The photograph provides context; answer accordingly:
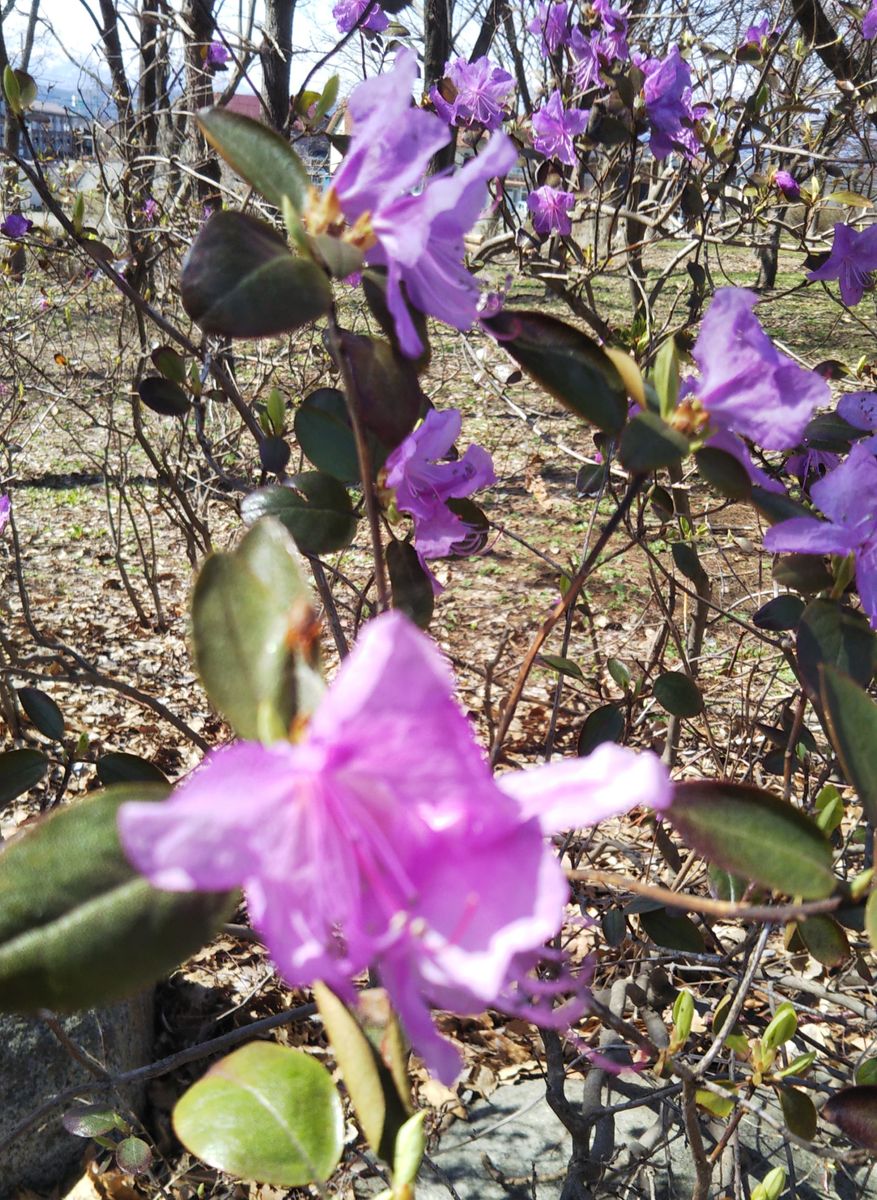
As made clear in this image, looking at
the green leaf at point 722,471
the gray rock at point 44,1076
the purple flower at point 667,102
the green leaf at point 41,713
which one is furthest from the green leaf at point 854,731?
the purple flower at point 667,102

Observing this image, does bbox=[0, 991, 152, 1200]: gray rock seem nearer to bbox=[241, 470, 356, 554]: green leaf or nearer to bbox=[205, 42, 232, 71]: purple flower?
bbox=[241, 470, 356, 554]: green leaf

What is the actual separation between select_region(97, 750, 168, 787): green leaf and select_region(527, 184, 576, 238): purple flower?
7.33ft

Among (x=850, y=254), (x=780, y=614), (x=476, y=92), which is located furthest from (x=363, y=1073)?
(x=476, y=92)

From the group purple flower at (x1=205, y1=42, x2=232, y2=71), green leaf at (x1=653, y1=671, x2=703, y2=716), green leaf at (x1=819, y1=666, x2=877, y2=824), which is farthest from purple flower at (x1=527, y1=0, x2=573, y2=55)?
green leaf at (x1=819, y1=666, x2=877, y2=824)

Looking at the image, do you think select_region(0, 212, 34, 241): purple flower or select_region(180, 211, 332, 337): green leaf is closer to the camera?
select_region(180, 211, 332, 337): green leaf

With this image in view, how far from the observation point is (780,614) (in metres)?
1.05

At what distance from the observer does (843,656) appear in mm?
780

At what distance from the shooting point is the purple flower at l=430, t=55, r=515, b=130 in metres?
2.95

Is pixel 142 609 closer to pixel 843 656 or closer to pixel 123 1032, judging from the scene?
pixel 123 1032

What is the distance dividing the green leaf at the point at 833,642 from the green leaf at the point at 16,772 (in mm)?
A: 683

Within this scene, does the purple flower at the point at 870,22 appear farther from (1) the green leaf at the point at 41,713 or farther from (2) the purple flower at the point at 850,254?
(1) the green leaf at the point at 41,713

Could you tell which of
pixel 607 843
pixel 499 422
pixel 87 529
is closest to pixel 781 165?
pixel 607 843

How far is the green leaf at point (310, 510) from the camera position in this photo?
33.7 inches

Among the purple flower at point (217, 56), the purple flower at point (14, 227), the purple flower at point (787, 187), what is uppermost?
the purple flower at point (217, 56)
